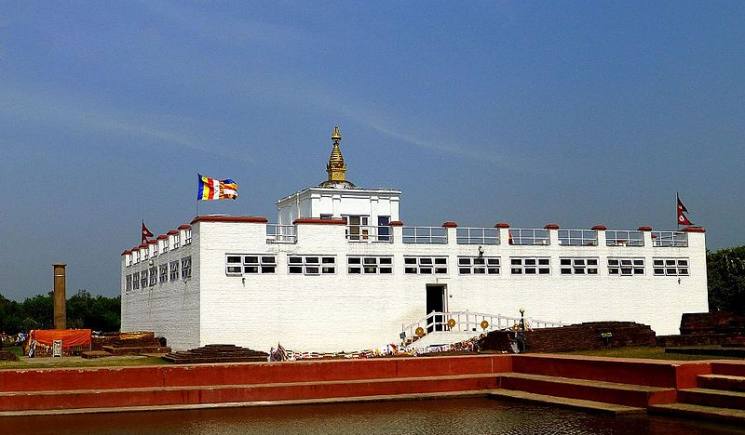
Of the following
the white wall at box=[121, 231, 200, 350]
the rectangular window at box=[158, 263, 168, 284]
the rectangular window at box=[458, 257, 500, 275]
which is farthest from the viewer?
the rectangular window at box=[158, 263, 168, 284]

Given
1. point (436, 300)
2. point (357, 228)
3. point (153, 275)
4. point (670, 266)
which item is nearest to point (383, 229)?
point (357, 228)

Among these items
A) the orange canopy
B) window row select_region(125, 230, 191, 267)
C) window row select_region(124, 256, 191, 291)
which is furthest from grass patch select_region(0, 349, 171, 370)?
the orange canopy

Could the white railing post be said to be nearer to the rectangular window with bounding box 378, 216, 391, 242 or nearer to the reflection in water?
the rectangular window with bounding box 378, 216, 391, 242

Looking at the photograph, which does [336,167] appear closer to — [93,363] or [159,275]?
[159,275]

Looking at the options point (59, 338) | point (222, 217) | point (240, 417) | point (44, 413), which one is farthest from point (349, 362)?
point (59, 338)

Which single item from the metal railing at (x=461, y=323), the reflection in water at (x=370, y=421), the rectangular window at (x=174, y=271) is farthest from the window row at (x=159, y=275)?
the reflection in water at (x=370, y=421)

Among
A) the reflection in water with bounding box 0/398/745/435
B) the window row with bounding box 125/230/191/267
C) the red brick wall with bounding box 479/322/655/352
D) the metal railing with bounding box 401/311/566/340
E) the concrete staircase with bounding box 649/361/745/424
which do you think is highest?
the window row with bounding box 125/230/191/267

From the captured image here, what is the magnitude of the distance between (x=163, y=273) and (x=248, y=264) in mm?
7848

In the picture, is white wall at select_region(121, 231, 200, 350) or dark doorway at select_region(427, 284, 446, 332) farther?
dark doorway at select_region(427, 284, 446, 332)

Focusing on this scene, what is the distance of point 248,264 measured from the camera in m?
35.9

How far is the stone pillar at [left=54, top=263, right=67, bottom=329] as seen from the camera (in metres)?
48.7

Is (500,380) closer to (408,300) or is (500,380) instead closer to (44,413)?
(44,413)

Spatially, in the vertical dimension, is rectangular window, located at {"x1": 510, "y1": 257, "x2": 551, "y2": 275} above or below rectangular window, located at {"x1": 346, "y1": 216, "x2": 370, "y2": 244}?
below

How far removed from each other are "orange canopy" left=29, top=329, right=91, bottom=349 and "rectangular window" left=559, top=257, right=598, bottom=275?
73.6ft
